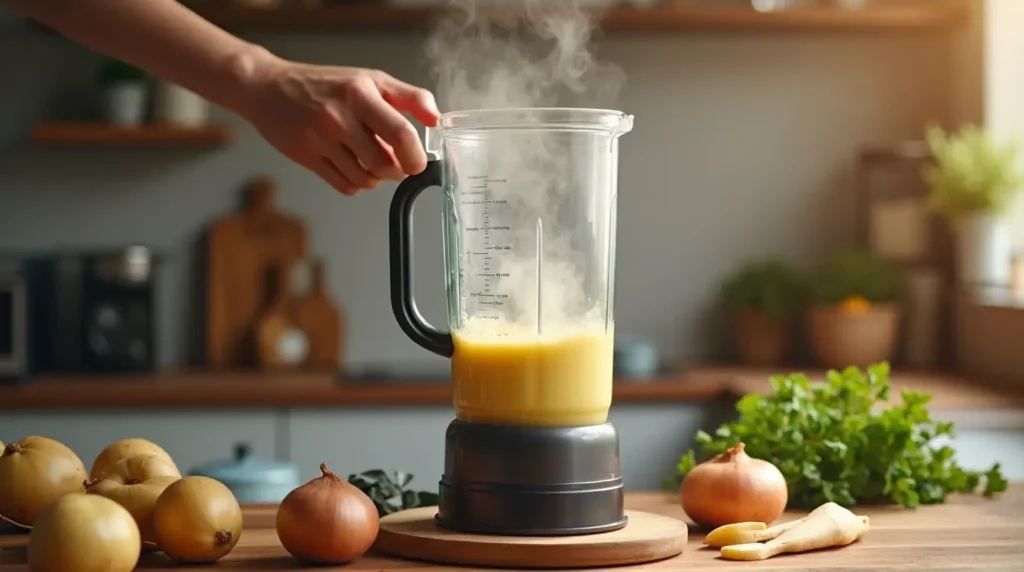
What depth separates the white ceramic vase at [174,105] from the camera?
3.35 m

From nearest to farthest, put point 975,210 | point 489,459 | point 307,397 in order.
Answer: point 489,459 < point 307,397 < point 975,210

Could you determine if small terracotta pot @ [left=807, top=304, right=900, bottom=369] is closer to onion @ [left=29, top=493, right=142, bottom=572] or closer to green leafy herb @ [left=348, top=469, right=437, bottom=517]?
green leafy herb @ [left=348, top=469, right=437, bottom=517]

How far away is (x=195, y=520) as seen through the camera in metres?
1.00

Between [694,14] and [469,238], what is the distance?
233 cm

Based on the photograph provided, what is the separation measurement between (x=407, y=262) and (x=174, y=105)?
7.86 ft

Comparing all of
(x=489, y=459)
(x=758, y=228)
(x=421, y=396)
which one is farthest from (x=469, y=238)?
(x=758, y=228)

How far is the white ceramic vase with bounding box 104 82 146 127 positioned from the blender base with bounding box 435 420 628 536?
2.50m

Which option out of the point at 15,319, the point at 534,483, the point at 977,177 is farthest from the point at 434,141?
the point at 977,177

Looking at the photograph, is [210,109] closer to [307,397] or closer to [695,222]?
[307,397]

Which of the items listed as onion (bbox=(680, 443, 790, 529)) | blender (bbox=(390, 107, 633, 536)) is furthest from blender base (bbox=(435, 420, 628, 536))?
onion (bbox=(680, 443, 790, 529))

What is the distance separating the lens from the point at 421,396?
2.87 metres

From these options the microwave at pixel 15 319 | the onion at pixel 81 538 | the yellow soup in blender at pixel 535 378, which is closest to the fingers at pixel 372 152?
the yellow soup in blender at pixel 535 378

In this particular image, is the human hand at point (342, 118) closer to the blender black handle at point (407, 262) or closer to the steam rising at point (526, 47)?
the blender black handle at point (407, 262)

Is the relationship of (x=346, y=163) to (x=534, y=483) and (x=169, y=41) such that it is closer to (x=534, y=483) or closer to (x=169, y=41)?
(x=169, y=41)
